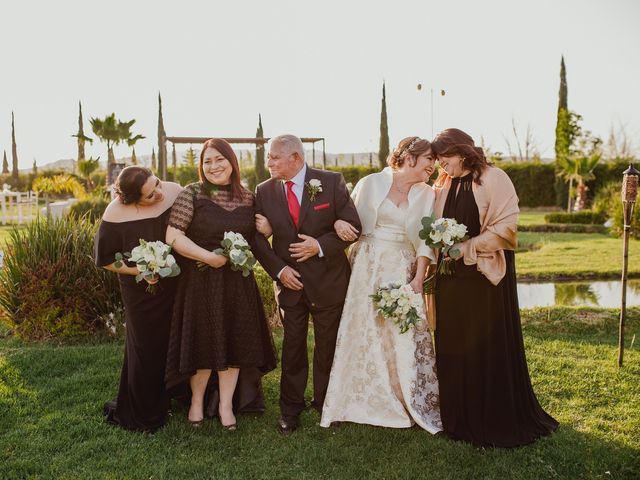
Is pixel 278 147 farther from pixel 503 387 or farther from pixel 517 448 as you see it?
pixel 517 448

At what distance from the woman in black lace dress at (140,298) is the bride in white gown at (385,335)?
129cm

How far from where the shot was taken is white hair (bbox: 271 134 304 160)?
4.42 metres

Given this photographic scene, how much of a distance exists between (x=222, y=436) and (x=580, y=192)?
78.1 feet

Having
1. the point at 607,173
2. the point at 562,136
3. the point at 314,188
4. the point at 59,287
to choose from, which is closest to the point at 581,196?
the point at 607,173

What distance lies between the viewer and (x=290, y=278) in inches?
175

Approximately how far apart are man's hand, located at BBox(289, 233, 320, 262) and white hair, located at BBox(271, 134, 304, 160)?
614 millimetres

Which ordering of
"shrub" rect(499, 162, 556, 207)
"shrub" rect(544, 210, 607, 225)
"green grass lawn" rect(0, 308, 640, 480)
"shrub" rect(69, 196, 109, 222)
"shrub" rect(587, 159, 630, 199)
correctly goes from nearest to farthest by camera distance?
"green grass lawn" rect(0, 308, 640, 480) → "shrub" rect(69, 196, 109, 222) → "shrub" rect(544, 210, 607, 225) → "shrub" rect(587, 159, 630, 199) → "shrub" rect(499, 162, 556, 207)

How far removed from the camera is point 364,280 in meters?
4.62

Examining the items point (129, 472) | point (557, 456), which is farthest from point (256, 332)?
point (557, 456)

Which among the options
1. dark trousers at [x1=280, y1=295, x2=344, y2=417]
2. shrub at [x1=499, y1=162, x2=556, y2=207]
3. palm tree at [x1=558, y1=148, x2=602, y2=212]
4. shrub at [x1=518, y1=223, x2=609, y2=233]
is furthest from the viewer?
shrub at [x1=499, y1=162, x2=556, y2=207]

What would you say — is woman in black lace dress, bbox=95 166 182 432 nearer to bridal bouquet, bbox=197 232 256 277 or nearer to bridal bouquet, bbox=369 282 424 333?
bridal bouquet, bbox=197 232 256 277

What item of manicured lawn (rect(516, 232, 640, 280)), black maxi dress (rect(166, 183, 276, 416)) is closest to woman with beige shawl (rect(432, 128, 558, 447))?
black maxi dress (rect(166, 183, 276, 416))

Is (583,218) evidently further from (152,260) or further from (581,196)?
(152,260)

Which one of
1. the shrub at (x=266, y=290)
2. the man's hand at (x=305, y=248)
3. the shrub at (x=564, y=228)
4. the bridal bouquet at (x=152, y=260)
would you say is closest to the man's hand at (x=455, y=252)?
the man's hand at (x=305, y=248)
